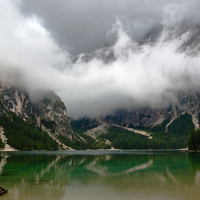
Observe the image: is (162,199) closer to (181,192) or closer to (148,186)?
(181,192)

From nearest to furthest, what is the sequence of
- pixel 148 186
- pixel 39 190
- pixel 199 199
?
pixel 199 199
pixel 39 190
pixel 148 186

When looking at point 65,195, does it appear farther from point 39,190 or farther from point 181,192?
point 181,192

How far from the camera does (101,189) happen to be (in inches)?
1137

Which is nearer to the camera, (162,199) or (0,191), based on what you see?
(162,199)

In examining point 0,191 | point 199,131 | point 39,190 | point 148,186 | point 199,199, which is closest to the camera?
point 199,199

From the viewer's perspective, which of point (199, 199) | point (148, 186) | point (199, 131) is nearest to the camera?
point (199, 199)

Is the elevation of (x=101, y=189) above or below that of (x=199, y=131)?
below

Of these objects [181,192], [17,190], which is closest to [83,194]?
[17,190]

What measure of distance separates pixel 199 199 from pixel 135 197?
7187 mm

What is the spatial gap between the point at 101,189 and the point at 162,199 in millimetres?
9235

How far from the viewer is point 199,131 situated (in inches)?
5891

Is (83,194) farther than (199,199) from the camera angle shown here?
Yes

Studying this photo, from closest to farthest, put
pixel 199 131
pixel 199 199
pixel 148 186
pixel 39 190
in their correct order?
1. pixel 199 199
2. pixel 39 190
3. pixel 148 186
4. pixel 199 131

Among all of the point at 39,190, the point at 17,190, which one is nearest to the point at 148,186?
the point at 39,190
